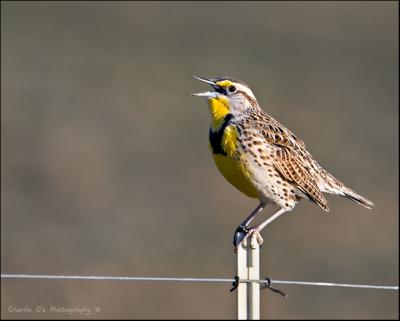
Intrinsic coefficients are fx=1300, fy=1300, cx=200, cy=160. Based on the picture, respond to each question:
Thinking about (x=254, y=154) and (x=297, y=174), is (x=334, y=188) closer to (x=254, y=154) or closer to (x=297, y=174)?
(x=297, y=174)

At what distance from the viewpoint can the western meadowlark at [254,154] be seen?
5422mm

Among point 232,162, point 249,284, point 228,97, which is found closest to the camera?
point 249,284

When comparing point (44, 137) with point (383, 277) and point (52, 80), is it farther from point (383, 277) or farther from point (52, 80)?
point (383, 277)

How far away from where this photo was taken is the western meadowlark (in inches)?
213

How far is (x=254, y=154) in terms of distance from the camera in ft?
18.0

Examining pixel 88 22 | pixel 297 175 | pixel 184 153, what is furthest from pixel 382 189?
pixel 88 22

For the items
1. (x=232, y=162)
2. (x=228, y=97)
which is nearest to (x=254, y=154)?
(x=232, y=162)

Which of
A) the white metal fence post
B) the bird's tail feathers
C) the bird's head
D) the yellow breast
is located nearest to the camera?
the white metal fence post

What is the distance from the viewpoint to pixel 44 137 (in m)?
13.1

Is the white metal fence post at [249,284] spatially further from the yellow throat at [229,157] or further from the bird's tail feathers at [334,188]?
the bird's tail feathers at [334,188]

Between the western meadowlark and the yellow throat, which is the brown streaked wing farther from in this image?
the yellow throat

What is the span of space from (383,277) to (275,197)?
4642 mm

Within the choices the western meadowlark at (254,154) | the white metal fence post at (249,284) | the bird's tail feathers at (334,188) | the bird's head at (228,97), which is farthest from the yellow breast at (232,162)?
the white metal fence post at (249,284)

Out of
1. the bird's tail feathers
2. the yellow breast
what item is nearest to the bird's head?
the yellow breast
